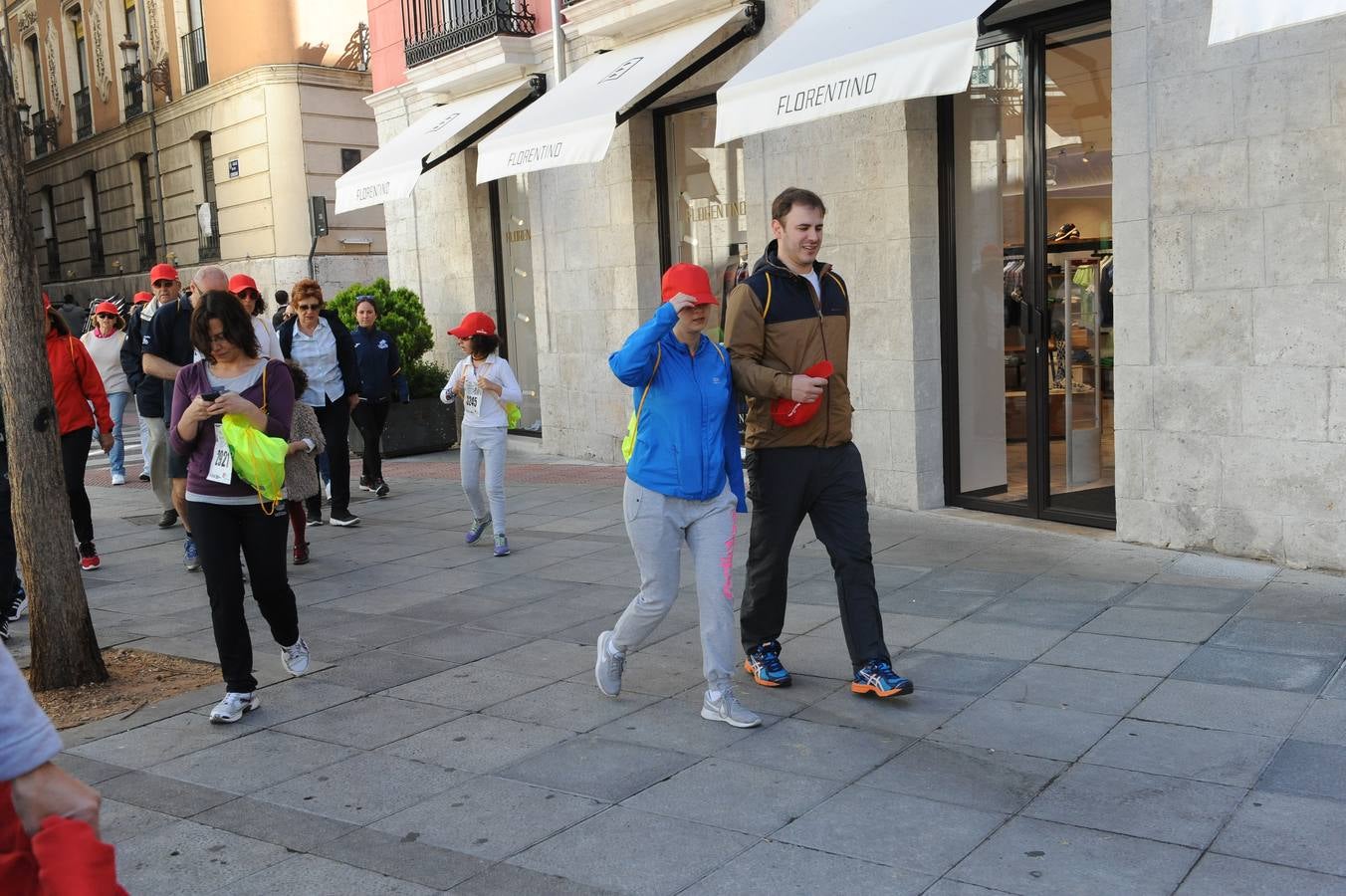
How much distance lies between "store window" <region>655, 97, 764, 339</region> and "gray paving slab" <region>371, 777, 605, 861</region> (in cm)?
738

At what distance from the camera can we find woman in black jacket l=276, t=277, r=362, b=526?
363 inches

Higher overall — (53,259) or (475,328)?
(53,259)

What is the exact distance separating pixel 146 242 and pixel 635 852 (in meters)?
27.1

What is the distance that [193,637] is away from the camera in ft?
21.4

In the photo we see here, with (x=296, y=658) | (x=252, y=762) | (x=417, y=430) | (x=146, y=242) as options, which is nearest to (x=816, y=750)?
(x=252, y=762)

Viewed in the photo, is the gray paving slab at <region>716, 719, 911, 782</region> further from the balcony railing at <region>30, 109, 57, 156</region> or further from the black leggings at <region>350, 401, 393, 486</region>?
the balcony railing at <region>30, 109, 57, 156</region>

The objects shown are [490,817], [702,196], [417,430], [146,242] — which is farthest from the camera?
[146,242]

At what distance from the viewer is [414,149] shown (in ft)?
43.6

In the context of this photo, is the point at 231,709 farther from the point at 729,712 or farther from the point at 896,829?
the point at 896,829

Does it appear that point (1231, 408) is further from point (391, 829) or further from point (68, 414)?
point (68, 414)

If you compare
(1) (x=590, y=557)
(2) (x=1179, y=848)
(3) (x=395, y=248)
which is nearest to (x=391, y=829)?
(2) (x=1179, y=848)

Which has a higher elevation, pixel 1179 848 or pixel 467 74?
pixel 467 74

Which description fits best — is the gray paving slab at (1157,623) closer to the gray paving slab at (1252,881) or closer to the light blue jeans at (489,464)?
the gray paving slab at (1252,881)

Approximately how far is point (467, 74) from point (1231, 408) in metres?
9.42
